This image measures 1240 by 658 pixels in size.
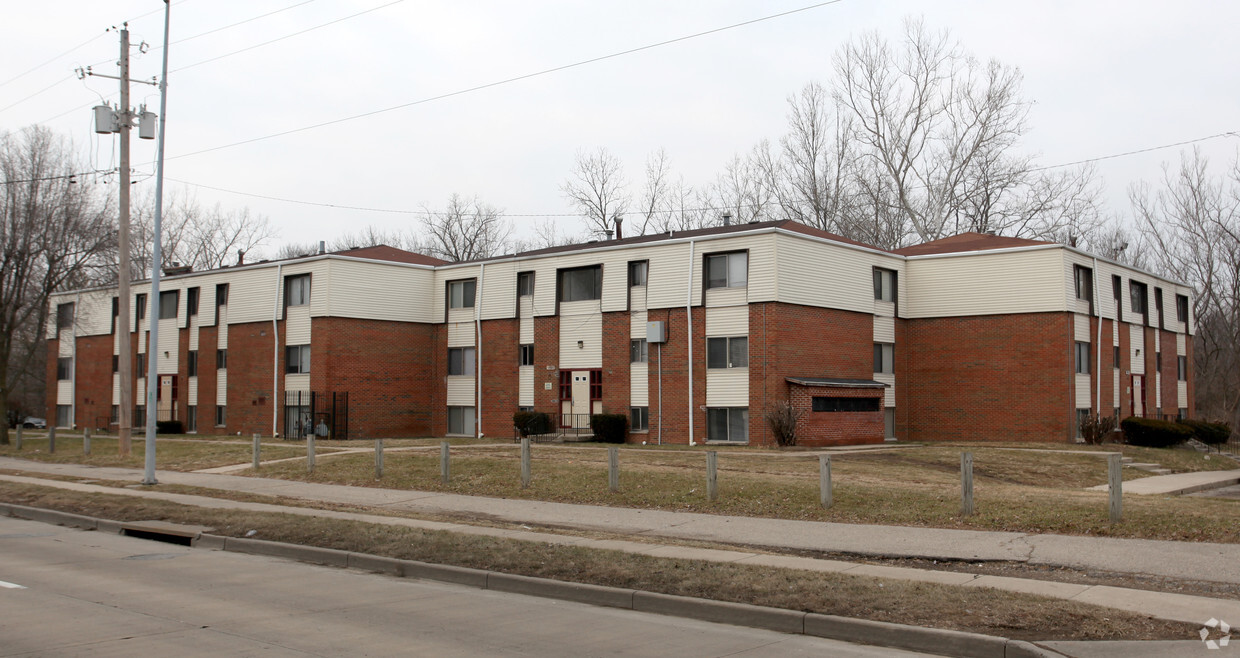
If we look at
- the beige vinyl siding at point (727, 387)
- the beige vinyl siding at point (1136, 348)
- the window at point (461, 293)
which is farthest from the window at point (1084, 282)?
the window at point (461, 293)

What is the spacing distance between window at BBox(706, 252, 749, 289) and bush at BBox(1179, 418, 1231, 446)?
18578 mm

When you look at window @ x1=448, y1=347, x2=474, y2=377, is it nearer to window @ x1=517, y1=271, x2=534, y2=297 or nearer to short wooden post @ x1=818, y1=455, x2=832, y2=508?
window @ x1=517, y1=271, x2=534, y2=297

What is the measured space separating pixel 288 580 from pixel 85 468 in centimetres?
1856

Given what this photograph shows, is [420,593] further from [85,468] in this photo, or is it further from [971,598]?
[85,468]

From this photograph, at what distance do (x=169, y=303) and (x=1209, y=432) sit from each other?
4561 centimetres

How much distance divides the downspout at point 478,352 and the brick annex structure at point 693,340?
4.3 inches

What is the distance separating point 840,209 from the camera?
5756 centimetres

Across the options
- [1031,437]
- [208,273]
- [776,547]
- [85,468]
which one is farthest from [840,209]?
[776,547]

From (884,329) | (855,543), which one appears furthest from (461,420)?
(855,543)

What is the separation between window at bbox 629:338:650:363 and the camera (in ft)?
120

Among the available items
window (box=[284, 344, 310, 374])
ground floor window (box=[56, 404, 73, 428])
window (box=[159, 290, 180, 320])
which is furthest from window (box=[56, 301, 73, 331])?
window (box=[284, 344, 310, 374])

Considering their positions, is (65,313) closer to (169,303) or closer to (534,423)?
(169,303)

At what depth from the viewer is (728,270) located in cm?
3466

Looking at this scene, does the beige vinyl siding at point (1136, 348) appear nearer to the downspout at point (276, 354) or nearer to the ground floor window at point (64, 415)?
the downspout at point (276, 354)
